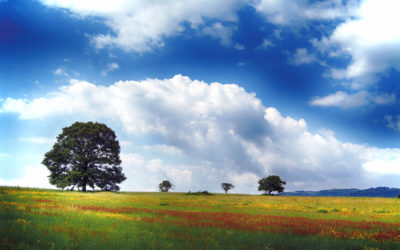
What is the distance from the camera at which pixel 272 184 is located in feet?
362

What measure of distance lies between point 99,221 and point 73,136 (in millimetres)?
46918

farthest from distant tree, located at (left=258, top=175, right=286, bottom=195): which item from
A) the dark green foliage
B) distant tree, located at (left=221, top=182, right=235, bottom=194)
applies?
the dark green foliage

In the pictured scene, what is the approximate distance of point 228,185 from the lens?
149m

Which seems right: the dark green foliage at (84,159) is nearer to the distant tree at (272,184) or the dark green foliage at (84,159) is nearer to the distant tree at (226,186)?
the distant tree at (272,184)

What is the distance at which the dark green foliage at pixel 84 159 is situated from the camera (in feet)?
180

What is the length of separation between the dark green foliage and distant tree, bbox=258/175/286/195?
6999 cm

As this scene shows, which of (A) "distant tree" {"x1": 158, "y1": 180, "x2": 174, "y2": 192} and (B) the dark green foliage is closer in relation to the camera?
(B) the dark green foliage

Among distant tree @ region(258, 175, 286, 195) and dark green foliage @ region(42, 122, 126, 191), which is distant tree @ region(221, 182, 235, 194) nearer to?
distant tree @ region(258, 175, 286, 195)

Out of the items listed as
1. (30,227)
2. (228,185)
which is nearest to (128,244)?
(30,227)

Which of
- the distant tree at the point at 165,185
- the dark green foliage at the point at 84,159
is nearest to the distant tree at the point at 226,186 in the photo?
the distant tree at the point at 165,185

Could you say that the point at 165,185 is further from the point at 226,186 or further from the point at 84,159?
the point at 84,159

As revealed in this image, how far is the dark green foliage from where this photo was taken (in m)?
54.7

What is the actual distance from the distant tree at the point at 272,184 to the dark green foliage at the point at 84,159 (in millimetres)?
69989

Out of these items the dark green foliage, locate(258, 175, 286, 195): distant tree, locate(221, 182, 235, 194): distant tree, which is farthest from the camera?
locate(221, 182, 235, 194): distant tree
